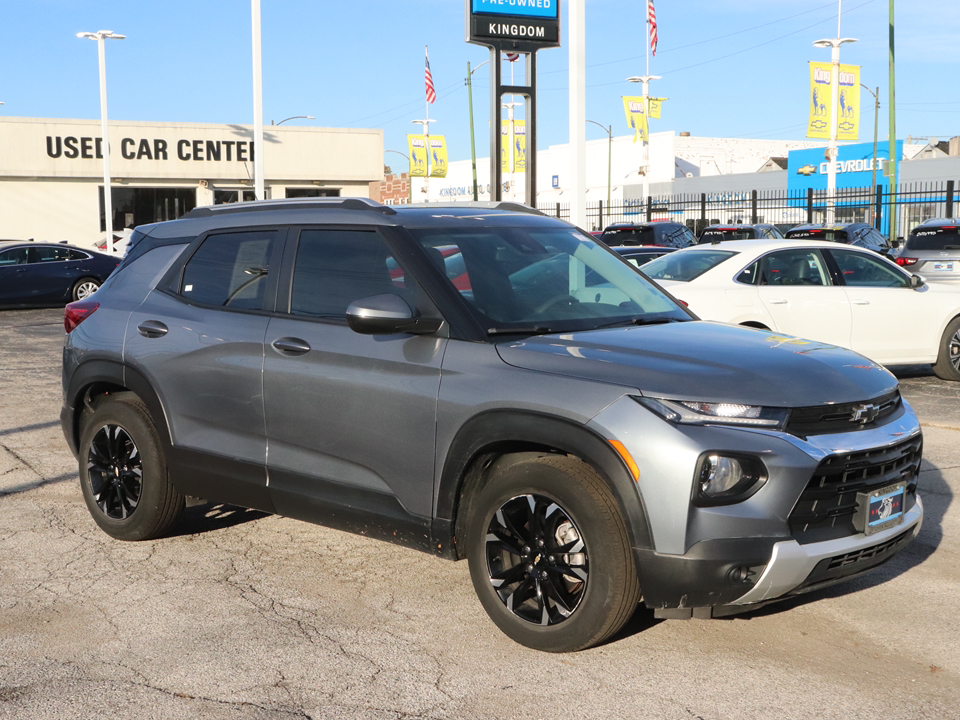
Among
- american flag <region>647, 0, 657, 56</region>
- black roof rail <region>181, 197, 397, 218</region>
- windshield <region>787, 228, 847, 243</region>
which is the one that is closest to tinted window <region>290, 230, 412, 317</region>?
black roof rail <region>181, 197, 397, 218</region>

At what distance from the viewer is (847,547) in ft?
13.0

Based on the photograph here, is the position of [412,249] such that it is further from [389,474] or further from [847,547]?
[847,547]

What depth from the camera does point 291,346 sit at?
4.92m

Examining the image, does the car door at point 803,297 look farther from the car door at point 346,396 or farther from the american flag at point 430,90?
the american flag at point 430,90

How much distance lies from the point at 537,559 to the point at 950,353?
29.8 ft

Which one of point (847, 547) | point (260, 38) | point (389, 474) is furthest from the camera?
point (260, 38)

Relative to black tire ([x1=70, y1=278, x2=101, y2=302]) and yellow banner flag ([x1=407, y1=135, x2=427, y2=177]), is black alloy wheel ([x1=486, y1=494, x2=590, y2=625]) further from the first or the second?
yellow banner flag ([x1=407, y1=135, x2=427, y2=177])

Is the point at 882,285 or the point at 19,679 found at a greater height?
the point at 882,285

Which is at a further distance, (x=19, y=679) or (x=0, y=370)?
(x=0, y=370)

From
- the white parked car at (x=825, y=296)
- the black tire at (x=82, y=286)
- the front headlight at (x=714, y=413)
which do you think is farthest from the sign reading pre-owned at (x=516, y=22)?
the black tire at (x=82, y=286)

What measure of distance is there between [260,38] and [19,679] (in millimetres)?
21615

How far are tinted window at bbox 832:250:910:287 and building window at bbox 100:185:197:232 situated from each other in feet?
115

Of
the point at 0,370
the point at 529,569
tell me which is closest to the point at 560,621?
the point at 529,569

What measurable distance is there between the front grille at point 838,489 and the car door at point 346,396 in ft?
4.97
